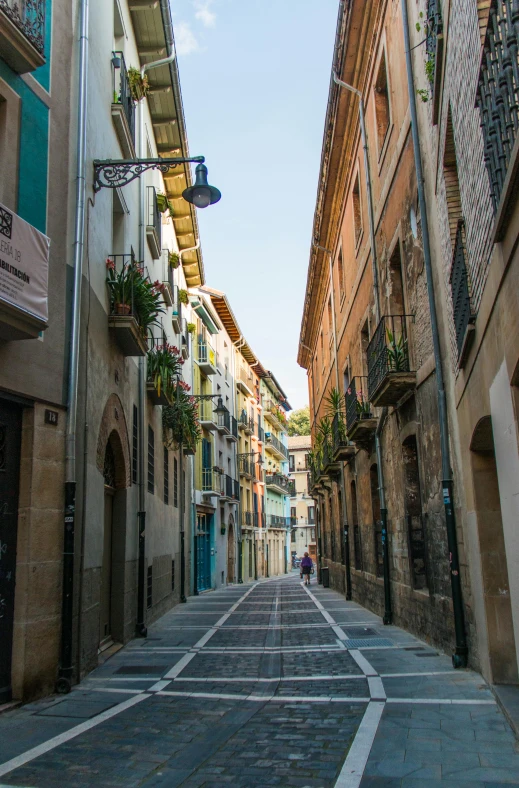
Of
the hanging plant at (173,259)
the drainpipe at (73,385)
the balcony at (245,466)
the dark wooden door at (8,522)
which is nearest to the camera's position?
the dark wooden door at (8,522)

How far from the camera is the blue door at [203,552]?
2720 cm

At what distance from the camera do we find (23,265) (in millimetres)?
6664

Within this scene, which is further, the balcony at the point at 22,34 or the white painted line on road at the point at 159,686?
the white painted line on road at the point at 159,686

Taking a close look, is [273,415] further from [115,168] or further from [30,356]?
[30,356]

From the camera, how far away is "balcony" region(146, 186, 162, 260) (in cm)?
1481

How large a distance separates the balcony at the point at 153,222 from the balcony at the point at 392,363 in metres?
5.64

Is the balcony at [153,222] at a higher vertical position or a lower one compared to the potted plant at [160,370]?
higher

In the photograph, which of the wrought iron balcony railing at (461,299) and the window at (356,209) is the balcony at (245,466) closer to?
the window at (356,209)

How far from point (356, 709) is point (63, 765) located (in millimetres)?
2734

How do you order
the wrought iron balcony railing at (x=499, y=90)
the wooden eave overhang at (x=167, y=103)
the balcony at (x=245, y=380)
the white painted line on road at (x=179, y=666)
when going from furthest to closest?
the balcony at (x=245, y=380)
the wooden eave overhang at (x=167, y=103)
the white painted line on road at (x=179, y=666)
the wrought iron balcony railing at (x=499, y=90)

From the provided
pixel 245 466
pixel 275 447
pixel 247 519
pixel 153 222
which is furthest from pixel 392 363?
pixel 275 447

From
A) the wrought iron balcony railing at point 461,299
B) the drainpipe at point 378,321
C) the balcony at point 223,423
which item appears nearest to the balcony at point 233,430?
the balcony at point 223,423

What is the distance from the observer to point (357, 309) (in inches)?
669

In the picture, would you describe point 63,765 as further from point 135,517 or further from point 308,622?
point 308,622
